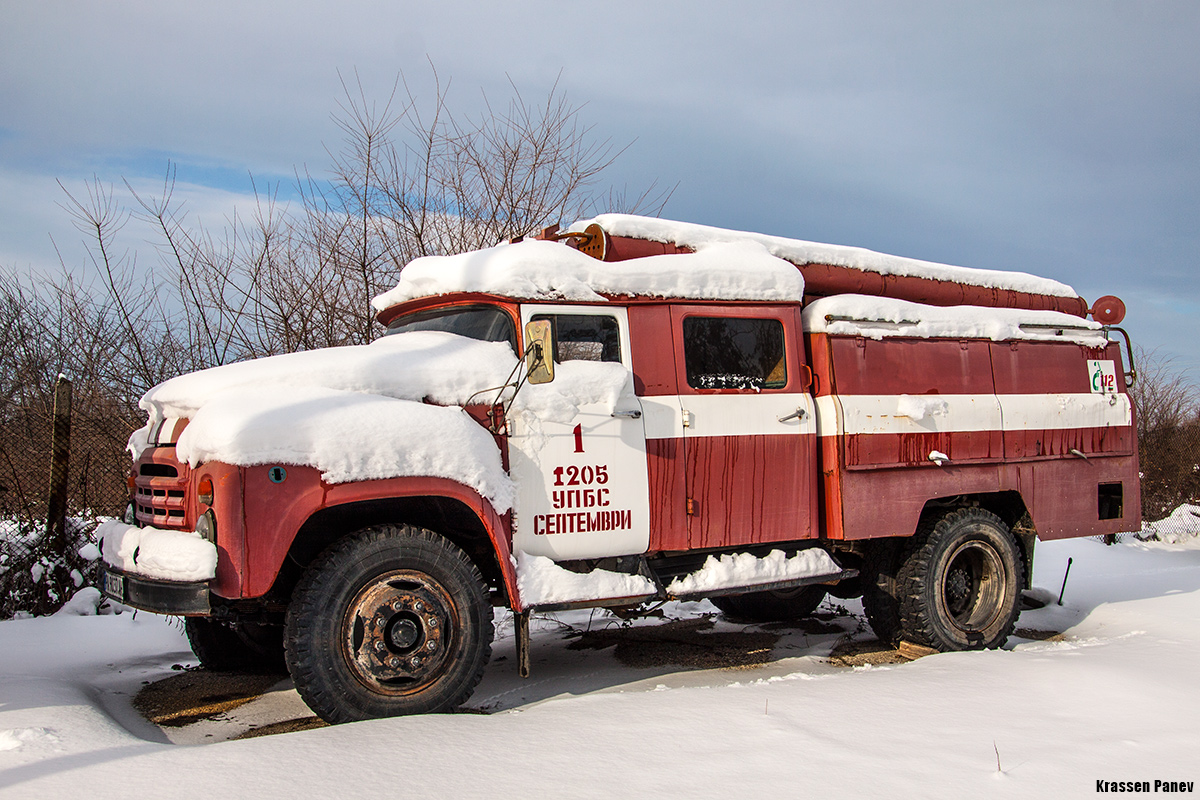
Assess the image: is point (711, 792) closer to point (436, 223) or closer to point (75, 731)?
point (75, 731)

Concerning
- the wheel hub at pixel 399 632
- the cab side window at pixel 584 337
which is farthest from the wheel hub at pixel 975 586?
the wheel hub at pixel 399 632

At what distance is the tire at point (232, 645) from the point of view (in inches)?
217

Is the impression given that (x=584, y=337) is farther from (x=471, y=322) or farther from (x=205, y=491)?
(x=205, y=491)

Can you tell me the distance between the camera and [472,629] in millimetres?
4473

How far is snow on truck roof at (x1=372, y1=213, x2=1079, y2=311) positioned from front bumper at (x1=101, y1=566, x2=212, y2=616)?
85.7 inches

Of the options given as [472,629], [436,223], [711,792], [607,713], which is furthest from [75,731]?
[436,223]

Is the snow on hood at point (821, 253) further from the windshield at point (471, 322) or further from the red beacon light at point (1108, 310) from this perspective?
the windshield at point (471, 322)

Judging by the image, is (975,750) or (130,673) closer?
(975,750)

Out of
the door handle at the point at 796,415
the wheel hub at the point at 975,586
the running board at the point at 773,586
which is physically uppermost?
the door handle at the point at 796,415

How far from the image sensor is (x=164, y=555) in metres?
4.09

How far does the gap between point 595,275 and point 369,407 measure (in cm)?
165

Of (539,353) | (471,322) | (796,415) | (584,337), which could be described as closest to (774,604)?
(796,415)

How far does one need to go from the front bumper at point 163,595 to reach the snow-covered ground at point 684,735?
0.54 m

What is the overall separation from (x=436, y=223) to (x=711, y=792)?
25.8 feet
